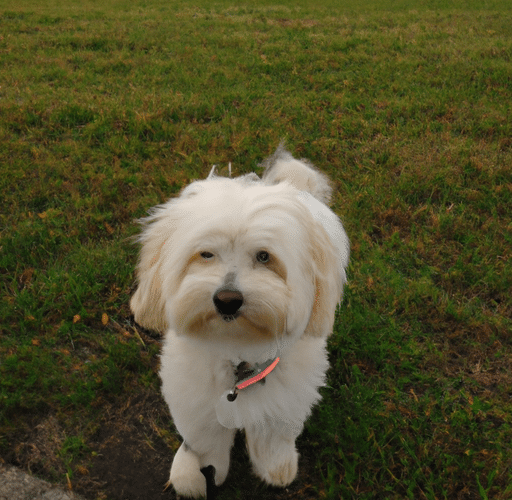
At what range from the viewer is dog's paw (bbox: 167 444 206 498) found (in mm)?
2410

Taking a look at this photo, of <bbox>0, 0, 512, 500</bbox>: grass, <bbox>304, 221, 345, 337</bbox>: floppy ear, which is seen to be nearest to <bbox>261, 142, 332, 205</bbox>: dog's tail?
<bbox>0, 0, 512, 500</bbox>: grass

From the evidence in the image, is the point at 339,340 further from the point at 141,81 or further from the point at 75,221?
the point at 141,81

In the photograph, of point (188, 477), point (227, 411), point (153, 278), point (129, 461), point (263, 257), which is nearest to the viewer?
point (263, 257)

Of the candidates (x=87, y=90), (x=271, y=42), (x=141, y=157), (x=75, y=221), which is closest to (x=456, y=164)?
(x=141, y=157)

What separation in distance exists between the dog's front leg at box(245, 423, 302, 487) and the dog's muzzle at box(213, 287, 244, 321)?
90 centimetres

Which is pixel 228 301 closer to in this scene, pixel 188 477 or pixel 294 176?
pixel 188 477

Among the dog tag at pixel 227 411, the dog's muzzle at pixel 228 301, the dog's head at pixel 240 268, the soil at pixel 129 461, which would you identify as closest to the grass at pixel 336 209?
the soil at pixel 129 461

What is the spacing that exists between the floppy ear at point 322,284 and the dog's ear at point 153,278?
637 millimetres

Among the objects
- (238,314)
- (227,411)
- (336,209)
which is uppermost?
(238,314)

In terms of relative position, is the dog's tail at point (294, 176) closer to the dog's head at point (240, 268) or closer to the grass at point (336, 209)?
the grass at point (336, 209)

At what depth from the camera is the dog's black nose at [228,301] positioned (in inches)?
69.0

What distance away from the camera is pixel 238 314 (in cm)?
178

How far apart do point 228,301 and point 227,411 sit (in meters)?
0.70

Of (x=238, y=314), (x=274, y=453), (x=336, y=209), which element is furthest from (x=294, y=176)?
(x=274, y=453)
